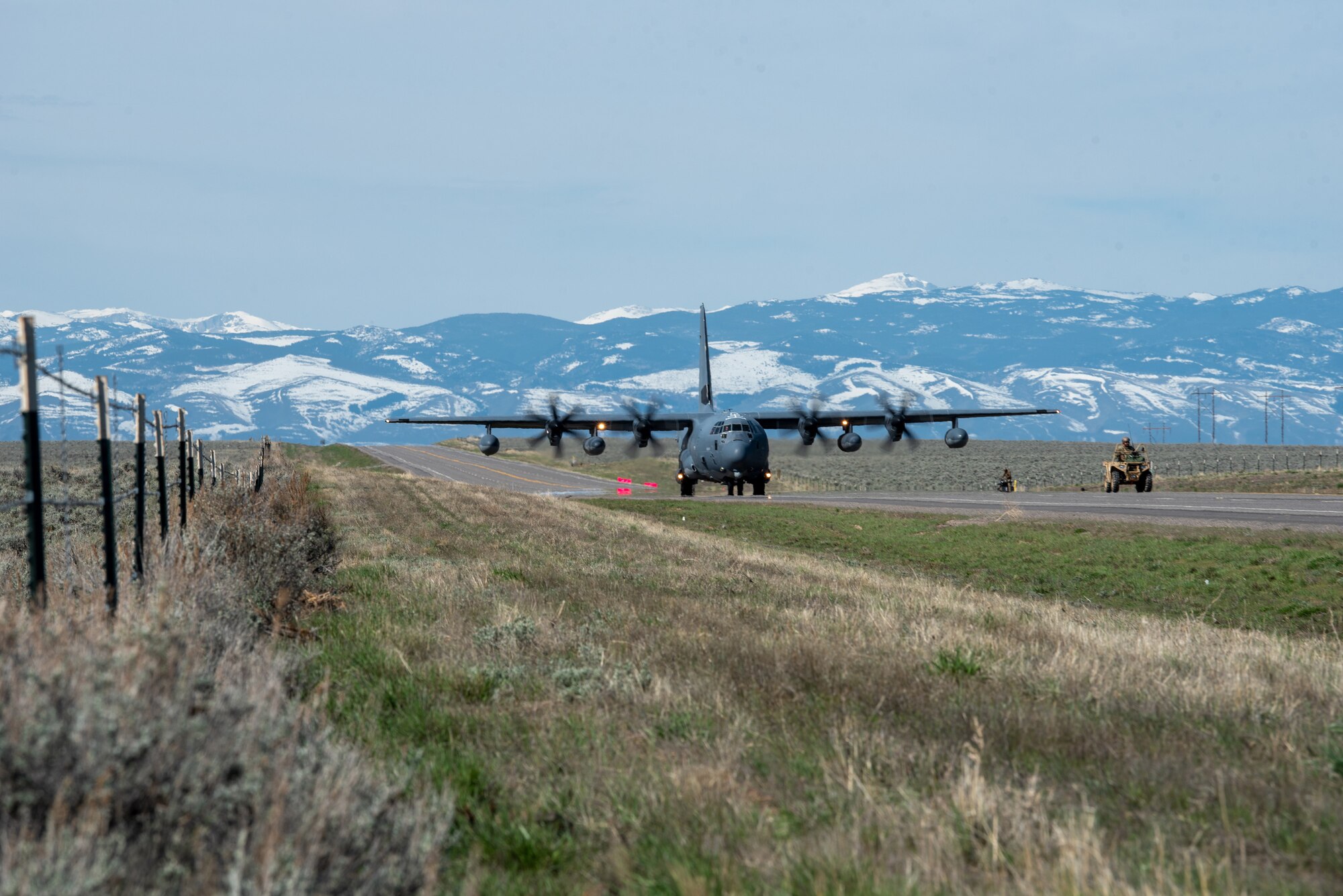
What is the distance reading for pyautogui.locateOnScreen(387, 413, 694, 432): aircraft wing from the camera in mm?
51844

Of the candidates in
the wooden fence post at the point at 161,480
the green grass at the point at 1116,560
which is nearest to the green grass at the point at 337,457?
the green grass at the point at 1116,560

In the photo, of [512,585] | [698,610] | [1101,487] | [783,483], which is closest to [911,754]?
[698,610]

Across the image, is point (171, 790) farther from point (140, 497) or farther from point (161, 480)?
point (161, 480)

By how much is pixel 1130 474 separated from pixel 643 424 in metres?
26.2

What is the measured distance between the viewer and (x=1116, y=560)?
2573 centimetres

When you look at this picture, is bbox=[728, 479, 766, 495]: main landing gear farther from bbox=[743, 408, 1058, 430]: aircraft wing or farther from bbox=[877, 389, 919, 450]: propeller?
bbox=[877, 389, 919, 450]: propeller

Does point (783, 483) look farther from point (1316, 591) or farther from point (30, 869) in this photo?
point (30, 869)

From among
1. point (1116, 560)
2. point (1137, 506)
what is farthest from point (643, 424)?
point (1116, 560)

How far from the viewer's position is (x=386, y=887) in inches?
160

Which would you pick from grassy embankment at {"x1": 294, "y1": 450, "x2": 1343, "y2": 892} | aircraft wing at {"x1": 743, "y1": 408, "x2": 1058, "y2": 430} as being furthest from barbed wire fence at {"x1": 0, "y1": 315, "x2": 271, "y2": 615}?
aircraft wing at {"x1": 743, "y1": 408, "x2": 1058, "y2": 430}

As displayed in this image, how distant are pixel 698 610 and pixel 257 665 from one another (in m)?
7.10

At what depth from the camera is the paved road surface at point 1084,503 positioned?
106ft

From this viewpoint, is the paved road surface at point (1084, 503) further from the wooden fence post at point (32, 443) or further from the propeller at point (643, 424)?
the wooden fence post at point (32, 443)

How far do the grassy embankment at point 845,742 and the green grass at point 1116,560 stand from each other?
26.1 ft
